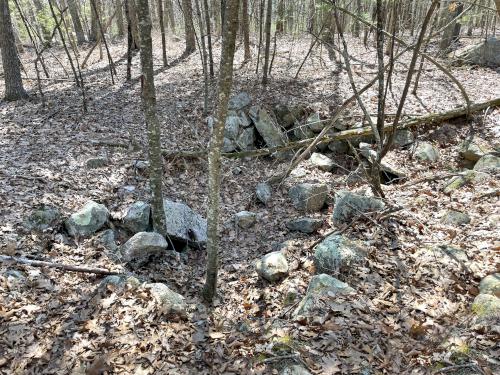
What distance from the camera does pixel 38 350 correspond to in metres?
3.83

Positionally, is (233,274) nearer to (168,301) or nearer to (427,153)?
(168,301)

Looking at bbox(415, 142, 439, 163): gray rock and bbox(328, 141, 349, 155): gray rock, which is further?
bbox(328, 141, 349, 155): gray rock

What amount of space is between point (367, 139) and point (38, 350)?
820 centimetres

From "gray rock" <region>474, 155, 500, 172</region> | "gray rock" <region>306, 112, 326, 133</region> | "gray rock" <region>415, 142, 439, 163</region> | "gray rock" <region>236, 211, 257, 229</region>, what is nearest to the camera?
"gray rock" <region>236, 211, 257, 229</region>

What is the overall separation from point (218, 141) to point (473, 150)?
267 inches

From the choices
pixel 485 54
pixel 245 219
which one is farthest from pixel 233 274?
pixel 485 54

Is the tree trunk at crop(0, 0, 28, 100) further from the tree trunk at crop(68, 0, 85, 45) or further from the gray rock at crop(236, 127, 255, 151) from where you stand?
the tree trunk at crop(68, 0, 85, 45)

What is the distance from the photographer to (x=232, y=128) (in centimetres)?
1028

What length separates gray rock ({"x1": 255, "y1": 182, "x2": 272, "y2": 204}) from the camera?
8.09 m

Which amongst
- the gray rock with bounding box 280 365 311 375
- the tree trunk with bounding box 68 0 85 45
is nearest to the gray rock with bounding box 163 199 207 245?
the gray rock with bounding box 280 365 311 375

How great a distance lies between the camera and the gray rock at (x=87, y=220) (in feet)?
18.9

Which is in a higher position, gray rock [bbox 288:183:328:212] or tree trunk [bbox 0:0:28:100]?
tree trunk [bbox 0:0:28:100]

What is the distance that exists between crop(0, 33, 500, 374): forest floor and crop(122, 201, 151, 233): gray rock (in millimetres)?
239

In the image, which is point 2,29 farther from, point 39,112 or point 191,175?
point 191,175
